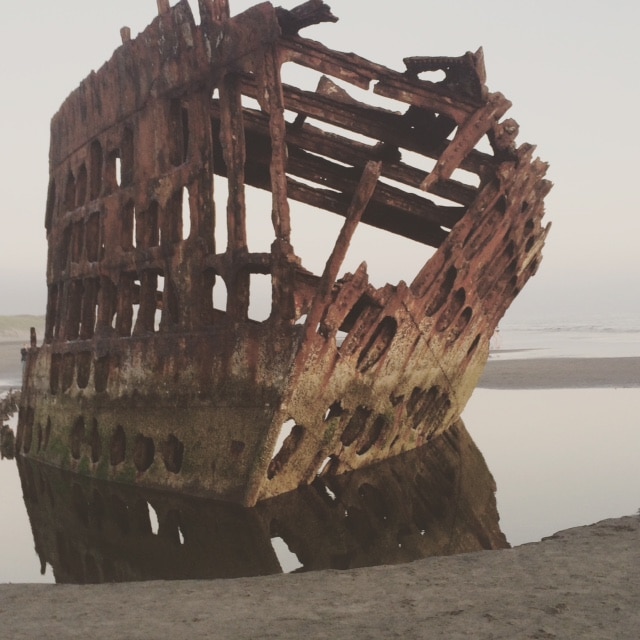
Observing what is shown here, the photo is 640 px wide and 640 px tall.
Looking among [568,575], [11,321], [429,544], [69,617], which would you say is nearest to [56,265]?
[429,544]

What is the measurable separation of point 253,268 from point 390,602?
11.7 ft

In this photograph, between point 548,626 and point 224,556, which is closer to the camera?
point 548,626

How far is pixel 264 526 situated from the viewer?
5891 mm

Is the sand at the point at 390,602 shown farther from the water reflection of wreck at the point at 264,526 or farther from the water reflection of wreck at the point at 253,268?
the water reflection of wreck at the point at 253,268

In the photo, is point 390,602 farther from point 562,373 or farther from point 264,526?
point 562,373

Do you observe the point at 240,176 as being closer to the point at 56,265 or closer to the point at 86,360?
the point at 86,360

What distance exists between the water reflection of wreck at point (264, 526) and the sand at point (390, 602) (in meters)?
0.76

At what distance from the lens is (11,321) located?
8400 centimetres

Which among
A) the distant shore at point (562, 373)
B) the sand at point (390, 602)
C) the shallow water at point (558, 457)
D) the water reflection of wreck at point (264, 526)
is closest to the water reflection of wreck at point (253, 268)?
the water reflection of wreck at point (264, 526)

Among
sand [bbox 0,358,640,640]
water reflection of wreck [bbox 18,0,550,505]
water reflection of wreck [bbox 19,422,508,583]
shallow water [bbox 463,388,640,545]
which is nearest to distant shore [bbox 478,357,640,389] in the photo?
shallow water [bbox 463,388,640,545]

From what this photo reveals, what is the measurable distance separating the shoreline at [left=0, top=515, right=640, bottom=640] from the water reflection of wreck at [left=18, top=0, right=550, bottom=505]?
2.23m

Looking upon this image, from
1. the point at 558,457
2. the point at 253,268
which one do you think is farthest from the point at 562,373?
the point at 253,268

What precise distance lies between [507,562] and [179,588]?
1.74 meters

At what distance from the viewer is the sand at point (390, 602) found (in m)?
3.18
